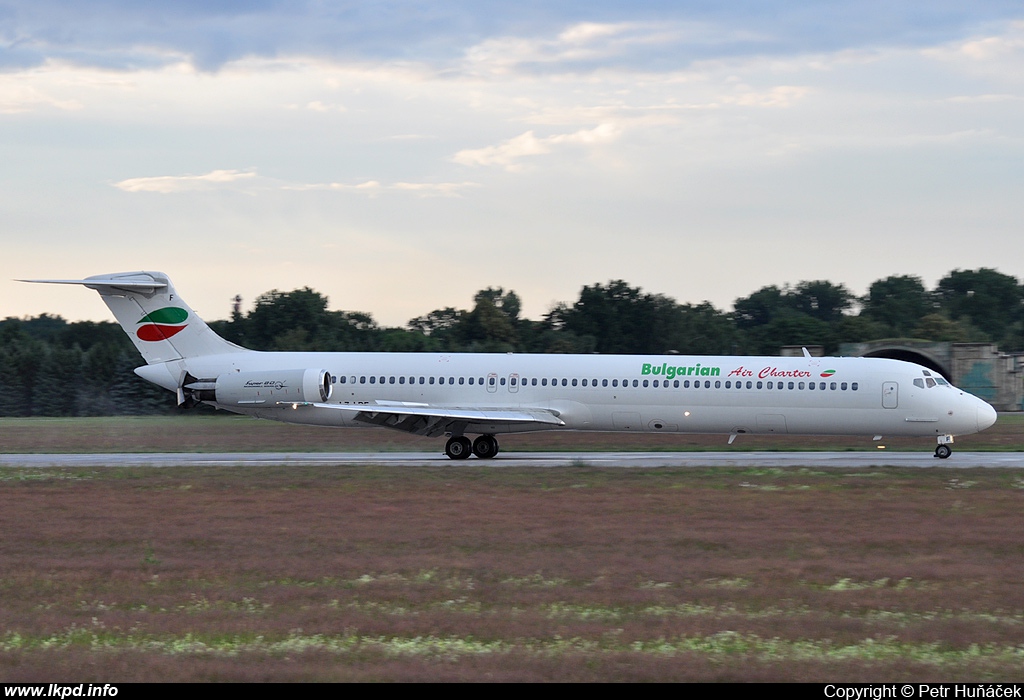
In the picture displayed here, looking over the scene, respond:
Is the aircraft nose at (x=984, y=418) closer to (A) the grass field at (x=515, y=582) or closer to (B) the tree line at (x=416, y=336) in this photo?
(A) the grass field at (x=515, y=582)

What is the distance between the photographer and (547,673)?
839 centimetres

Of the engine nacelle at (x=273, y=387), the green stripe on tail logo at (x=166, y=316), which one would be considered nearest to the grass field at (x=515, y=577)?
the engine nacelle at (x=273, y=387)

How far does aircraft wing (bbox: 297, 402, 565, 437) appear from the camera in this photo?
28906 millimetres

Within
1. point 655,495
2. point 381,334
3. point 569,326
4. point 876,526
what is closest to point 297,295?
point 381,334

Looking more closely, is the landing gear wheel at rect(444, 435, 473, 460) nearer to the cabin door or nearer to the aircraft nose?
the cabin door

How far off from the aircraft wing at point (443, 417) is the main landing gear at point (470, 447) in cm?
35

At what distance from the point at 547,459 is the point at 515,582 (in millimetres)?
17601

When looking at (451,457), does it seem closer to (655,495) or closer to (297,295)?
(655,495)

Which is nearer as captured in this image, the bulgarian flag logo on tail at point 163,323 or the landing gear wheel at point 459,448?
the landing gear wheel at point 459,448

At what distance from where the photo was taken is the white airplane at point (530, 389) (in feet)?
94.6

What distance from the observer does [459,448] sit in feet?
98.7
